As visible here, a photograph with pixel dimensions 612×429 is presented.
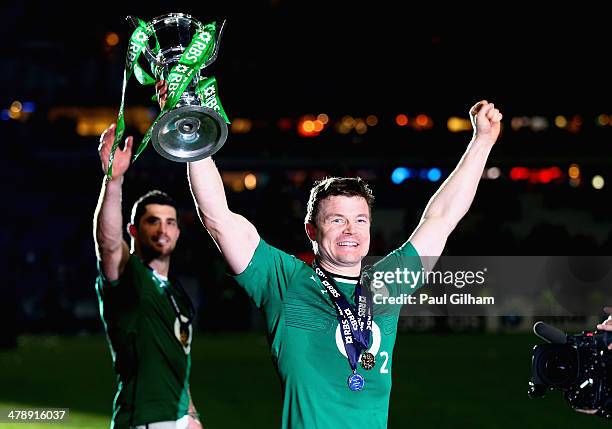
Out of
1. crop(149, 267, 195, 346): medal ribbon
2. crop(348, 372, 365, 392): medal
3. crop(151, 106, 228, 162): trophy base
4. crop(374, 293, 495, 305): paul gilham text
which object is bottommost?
crop(348, 372, 365, 392): medal

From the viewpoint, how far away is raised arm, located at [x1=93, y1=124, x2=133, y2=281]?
18.1 ft

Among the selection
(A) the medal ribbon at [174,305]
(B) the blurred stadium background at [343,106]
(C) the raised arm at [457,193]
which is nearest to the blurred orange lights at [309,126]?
(B) the blurred stadium background at [343,106]

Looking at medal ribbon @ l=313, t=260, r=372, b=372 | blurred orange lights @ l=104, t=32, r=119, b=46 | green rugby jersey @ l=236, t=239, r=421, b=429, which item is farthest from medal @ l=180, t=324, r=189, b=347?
blurred orange lights @ l=104, t=32, r=119, b=46

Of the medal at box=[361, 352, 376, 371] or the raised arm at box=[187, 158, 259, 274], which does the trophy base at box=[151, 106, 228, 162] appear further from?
the medal at box=[361, 352, 376, 371]

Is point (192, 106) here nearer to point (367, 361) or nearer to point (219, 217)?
point (219, 217)

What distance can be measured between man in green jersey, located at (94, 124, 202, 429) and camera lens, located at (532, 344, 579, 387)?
2226 mm

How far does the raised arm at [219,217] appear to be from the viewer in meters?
4.61

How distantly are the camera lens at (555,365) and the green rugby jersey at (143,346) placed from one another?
88.3 inches

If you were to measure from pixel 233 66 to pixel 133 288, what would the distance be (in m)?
34.1

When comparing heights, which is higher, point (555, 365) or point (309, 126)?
point (309, 126)

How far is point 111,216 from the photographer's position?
19.1 feet

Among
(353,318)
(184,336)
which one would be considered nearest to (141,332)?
(184,336)

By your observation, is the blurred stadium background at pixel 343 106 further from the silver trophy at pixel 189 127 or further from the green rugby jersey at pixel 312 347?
the silver trophy at pixel 189 127

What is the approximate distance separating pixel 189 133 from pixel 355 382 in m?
1.37
